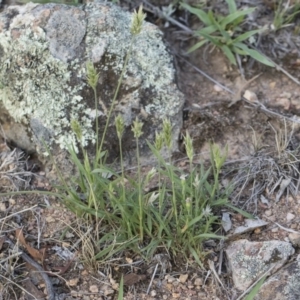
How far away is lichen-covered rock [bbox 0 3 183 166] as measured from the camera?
8.39 feet

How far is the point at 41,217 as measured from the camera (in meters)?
2.44

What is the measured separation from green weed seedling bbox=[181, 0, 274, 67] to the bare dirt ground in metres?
0.09

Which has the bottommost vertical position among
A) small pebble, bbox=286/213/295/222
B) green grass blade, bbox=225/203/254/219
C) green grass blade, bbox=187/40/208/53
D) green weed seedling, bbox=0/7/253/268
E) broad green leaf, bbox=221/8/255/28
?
small pebble, bbox=286/213/295/222

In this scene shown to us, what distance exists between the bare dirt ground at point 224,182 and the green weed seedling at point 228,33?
0.09m

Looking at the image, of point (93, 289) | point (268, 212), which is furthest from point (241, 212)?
point (93, 289)

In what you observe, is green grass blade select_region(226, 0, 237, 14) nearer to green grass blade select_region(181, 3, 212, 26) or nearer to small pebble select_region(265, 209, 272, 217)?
green grass blade select_region(181, 3, 212, 26)

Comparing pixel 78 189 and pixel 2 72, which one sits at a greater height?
pixel 2 72

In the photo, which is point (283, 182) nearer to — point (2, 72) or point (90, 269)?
point (90, 269)

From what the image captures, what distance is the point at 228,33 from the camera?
289cm

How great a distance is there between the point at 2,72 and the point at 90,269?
0.96 metres

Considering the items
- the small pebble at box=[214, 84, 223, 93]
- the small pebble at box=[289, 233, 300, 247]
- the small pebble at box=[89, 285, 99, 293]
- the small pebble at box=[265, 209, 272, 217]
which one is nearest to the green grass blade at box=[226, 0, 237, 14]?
the small pebble at box=[214, 84, 223, 93]

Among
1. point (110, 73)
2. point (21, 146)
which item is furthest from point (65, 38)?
point (21, 146)

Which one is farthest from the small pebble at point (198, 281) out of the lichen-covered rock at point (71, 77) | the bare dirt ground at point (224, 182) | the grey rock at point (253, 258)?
the lichen-covered rock at point (71, 77)

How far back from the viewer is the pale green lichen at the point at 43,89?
255 cm
